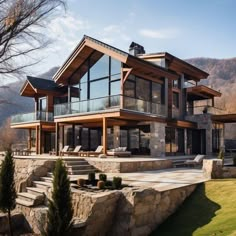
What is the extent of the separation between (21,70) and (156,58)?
15.8 m

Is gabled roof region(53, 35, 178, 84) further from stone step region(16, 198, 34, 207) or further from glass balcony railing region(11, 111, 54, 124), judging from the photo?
stone step region(16, 198, 34, 207)

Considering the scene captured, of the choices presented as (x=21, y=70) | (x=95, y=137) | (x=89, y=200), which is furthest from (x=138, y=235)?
(x=95, y=137)

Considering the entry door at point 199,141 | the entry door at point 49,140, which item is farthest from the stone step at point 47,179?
the entry door at point 49,140

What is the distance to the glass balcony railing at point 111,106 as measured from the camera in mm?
19172

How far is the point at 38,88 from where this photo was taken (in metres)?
28.1

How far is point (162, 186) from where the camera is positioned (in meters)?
10.7

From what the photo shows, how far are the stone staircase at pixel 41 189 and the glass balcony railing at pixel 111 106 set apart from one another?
15.3 feet

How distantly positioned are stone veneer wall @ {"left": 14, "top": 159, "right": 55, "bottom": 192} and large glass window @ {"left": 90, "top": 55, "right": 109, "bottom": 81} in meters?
9.33

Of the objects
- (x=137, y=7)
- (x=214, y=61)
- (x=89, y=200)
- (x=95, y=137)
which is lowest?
(x=89, y=200)

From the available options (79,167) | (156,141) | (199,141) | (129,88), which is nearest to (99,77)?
(129,88)

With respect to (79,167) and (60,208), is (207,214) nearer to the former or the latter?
(60,208)

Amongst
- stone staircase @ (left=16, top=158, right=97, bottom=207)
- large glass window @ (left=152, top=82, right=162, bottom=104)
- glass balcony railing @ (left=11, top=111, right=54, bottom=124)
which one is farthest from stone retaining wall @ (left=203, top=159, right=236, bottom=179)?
glass balcony railing @ (left=11, top=111, right=54, bottom=124)

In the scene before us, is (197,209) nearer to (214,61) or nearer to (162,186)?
(162,186)

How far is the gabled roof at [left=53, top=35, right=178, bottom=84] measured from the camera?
1967cm
